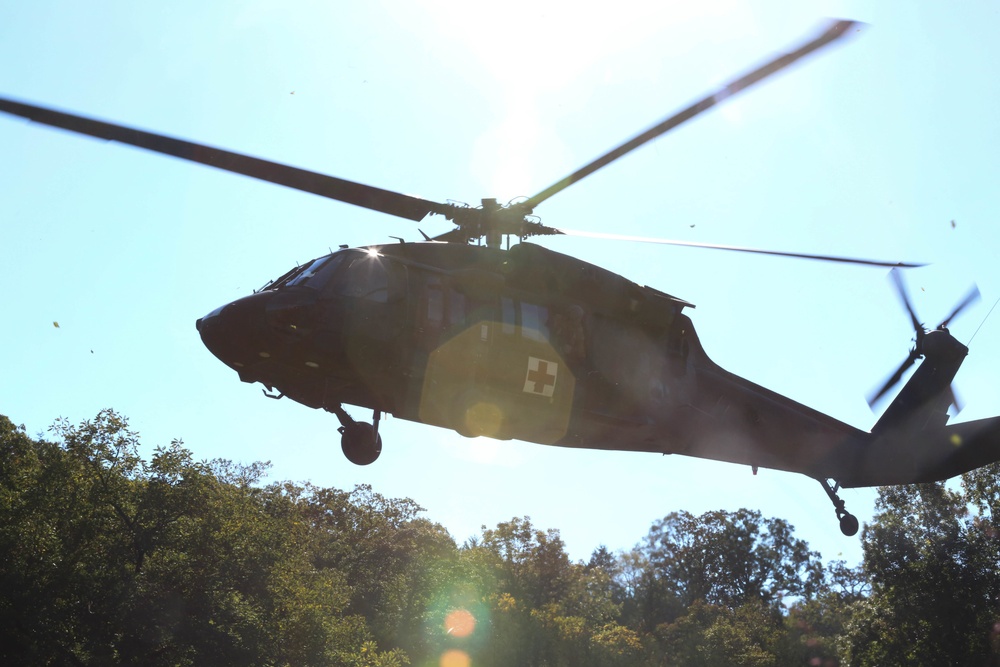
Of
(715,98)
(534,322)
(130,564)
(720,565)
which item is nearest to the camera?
(715,98)

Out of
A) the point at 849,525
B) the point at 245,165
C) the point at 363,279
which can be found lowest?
the point at 849,525

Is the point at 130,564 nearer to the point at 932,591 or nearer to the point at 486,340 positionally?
the point at 486,340

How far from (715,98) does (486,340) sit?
4.13m

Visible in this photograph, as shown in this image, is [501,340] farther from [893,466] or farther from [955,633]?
[955,633]

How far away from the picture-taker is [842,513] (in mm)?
14141

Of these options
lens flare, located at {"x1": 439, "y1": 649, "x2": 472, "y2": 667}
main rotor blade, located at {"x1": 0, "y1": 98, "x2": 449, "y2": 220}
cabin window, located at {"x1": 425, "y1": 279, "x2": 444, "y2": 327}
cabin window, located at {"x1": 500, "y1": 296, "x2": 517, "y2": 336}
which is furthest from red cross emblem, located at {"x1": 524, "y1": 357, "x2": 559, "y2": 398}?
lens flare, located at {"x1": 439, "y1": 649, "x2": 472, "y2": 667}

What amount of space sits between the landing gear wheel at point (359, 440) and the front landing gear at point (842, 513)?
7791 millimetres

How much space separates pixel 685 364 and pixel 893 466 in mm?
4872

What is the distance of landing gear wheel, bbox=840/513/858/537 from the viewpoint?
13.8 m

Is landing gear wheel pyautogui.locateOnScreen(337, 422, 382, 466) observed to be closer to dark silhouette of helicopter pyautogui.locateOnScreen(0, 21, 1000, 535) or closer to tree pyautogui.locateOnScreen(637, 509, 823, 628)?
dark silhouette of helicopter pyautogui.locateOnScreen(0, 21, 1000, 535)

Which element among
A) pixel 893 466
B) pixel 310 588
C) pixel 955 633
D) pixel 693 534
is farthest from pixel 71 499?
pixel 693 534

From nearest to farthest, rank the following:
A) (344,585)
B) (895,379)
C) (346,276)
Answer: (346,276)
(895,379)
(344,585)

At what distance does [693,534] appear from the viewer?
266 ft

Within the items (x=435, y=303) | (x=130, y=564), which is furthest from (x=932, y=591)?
(x=435, y=303)
